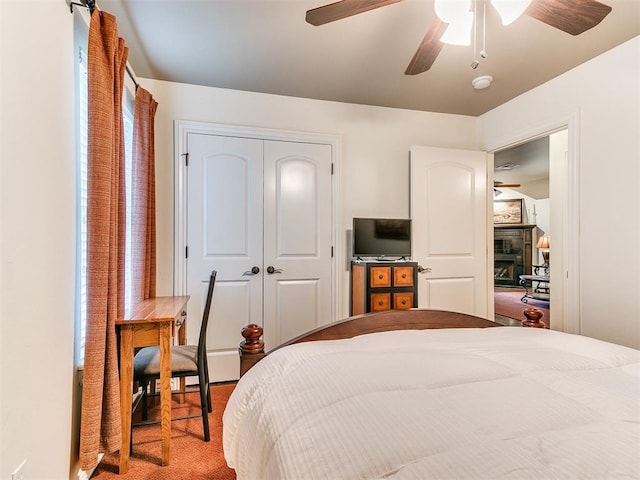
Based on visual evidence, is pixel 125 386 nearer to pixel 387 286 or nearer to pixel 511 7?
pixel 387 286

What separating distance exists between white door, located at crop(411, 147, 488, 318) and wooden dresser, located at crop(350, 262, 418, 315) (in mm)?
417

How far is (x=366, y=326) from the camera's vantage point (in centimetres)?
160

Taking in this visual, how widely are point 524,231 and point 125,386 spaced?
843cm

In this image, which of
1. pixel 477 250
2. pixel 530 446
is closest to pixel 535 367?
pixel 530 446

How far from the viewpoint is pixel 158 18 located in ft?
6.44

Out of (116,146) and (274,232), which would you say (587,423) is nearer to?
(116,146)

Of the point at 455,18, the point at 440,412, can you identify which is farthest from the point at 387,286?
the point at 440,412

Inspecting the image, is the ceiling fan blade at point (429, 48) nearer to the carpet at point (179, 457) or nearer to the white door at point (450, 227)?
the white door at point (450, 227)

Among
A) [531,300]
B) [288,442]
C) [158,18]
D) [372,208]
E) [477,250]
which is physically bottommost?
[531,300]

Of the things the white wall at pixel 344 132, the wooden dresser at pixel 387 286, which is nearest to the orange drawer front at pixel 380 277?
the wooden dresser at pixel 387 286

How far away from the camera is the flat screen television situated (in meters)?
2.98

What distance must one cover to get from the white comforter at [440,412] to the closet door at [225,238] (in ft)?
5.69

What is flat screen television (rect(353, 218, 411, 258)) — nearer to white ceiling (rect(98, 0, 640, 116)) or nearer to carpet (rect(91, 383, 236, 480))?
white ceiling (rect(98, 0, 640, 116))

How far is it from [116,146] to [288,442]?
1.67 m
